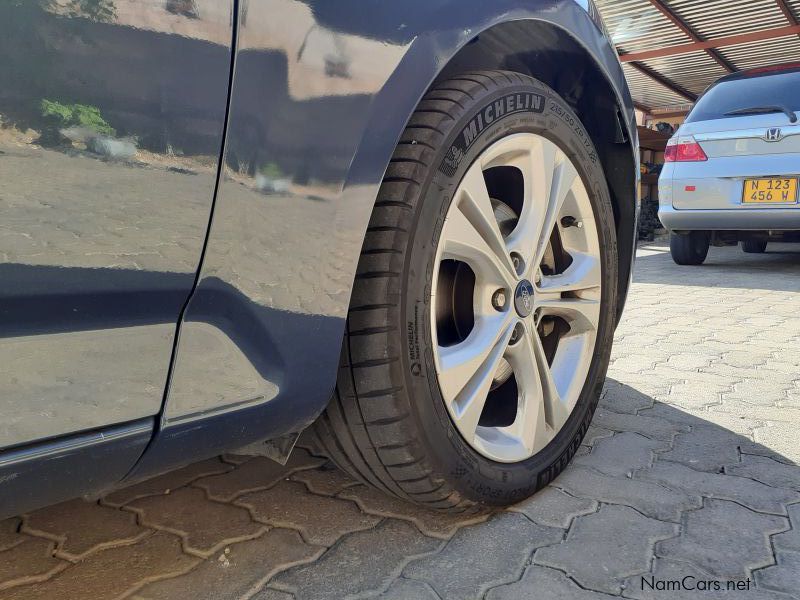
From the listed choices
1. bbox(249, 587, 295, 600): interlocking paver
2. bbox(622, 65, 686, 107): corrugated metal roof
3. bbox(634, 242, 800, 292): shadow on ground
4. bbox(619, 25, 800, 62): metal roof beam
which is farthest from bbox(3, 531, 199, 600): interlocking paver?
bbox(622, 65, 686, 107): corrugated metal roof

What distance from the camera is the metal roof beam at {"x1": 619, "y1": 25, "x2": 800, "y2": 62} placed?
394 inches

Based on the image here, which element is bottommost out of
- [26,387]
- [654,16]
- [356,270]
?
[26,387]

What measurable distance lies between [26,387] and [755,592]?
1.22 m

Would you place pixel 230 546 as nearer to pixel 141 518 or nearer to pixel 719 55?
pixel 141 518

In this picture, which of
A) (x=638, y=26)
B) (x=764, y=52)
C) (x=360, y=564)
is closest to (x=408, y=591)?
(x=360, y=564)

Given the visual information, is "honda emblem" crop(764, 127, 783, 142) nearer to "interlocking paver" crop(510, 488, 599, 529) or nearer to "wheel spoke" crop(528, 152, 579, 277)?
"wheel spoke" crop(528, 152, 579, 277)

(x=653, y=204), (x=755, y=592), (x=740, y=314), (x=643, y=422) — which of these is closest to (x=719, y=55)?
(x=653, y=204)

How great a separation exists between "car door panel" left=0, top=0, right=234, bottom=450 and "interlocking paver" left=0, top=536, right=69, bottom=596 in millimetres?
600

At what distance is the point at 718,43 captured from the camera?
34.8ft

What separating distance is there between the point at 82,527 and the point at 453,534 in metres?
0.77

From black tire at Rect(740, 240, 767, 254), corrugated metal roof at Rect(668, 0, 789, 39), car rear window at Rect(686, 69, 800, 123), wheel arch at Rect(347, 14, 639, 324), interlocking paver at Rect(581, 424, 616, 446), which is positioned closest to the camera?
wheel arch at Rect(347, 14, 639, 324)

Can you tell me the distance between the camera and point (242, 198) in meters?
0.92

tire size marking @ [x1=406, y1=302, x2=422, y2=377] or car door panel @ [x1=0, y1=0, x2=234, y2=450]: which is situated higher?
car door panel @ [x1=0, y1=0, x2=234, y2=450]

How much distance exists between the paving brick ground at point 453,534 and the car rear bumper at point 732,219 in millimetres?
3249
